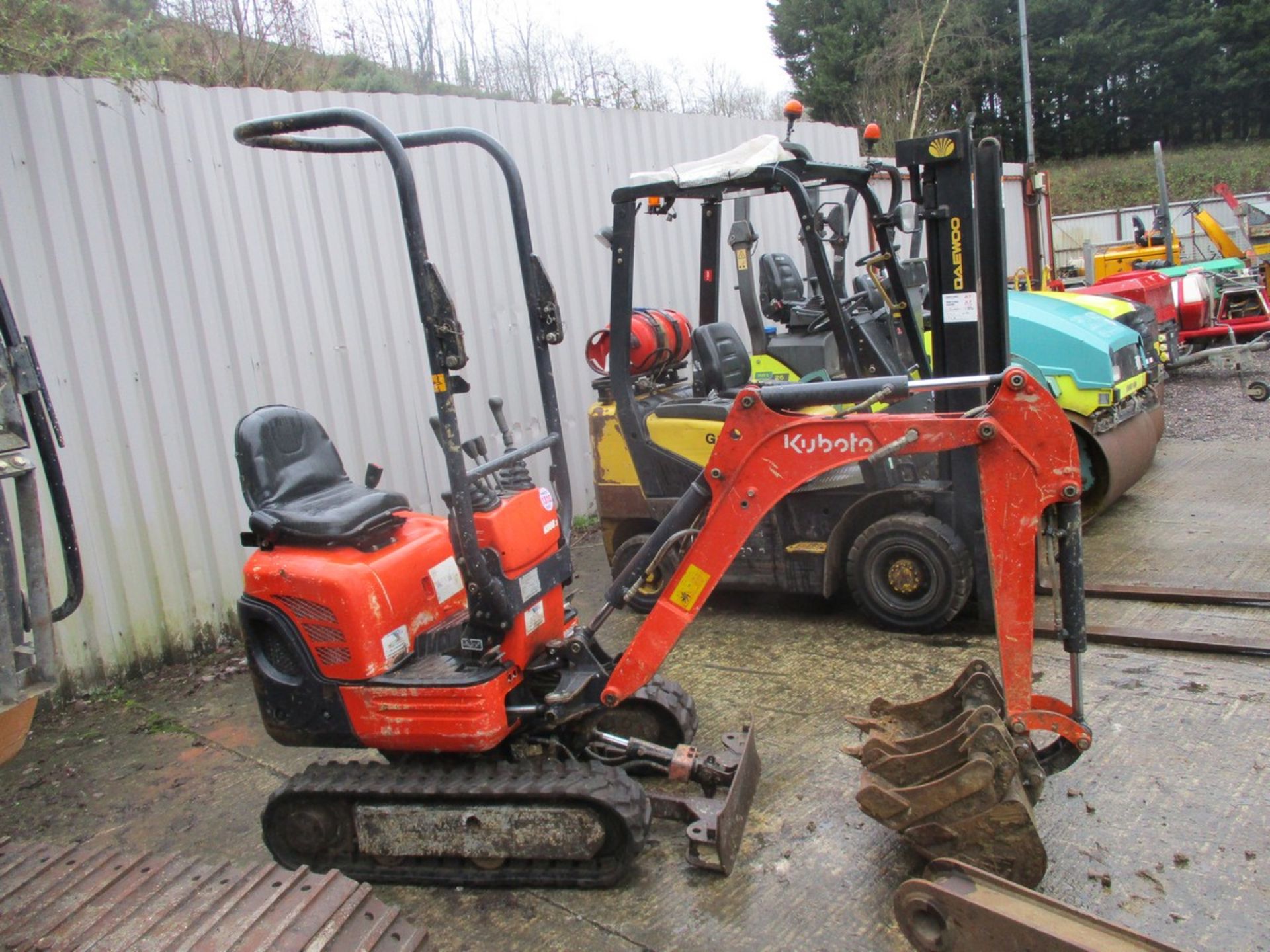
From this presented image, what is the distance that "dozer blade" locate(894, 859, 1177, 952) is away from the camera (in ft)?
8.13

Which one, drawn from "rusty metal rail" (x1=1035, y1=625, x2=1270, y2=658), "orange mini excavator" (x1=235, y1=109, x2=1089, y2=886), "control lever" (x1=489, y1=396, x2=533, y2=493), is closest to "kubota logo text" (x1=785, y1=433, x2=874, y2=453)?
"orange mini excavator" (x1=235, y1=109, x2=1089, y2=886)

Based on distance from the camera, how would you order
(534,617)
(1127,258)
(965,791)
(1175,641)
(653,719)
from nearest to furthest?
A: (965,791) → (534,617) → (653,719) → (1175,641) → (1127,258)

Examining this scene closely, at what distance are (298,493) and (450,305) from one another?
3.84 feet

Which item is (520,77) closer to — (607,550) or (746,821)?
(607,550)

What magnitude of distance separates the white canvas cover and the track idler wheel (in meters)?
2.84

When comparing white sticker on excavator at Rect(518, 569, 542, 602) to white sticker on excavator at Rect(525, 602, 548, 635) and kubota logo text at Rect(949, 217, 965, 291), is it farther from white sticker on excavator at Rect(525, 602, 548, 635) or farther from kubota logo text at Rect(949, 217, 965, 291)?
kubota logo text at Rect(949, 217, 965, 291)

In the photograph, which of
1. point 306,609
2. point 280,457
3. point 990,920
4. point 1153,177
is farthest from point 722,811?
point 1153,177

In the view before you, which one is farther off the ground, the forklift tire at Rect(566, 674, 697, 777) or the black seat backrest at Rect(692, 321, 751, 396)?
the black seat backrest at Rect(692, 321, 751, 396)

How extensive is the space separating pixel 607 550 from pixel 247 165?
118 inches

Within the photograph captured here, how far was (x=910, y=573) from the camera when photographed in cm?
510

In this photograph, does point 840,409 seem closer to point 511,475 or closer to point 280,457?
point 511,475

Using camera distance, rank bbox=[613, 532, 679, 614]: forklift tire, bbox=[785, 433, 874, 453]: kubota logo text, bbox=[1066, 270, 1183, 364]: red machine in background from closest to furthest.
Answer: bbox=[785, 433, 874, 453]: kubota logo text < bbox=[613, 532, 679, 614]: forklift tire < bbox=[1066, 270, 1183, 364]: red machine in background

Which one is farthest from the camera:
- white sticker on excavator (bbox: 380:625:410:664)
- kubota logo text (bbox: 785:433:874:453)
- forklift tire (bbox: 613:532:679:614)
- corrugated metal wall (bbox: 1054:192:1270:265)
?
corrugated metal wall (bbox: 1054:192:1270:265)

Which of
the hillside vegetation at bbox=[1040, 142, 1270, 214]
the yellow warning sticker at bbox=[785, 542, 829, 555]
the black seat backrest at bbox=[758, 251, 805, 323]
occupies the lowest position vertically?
the yellow warning sticker at bbox=[785, 542, 829, 555]
